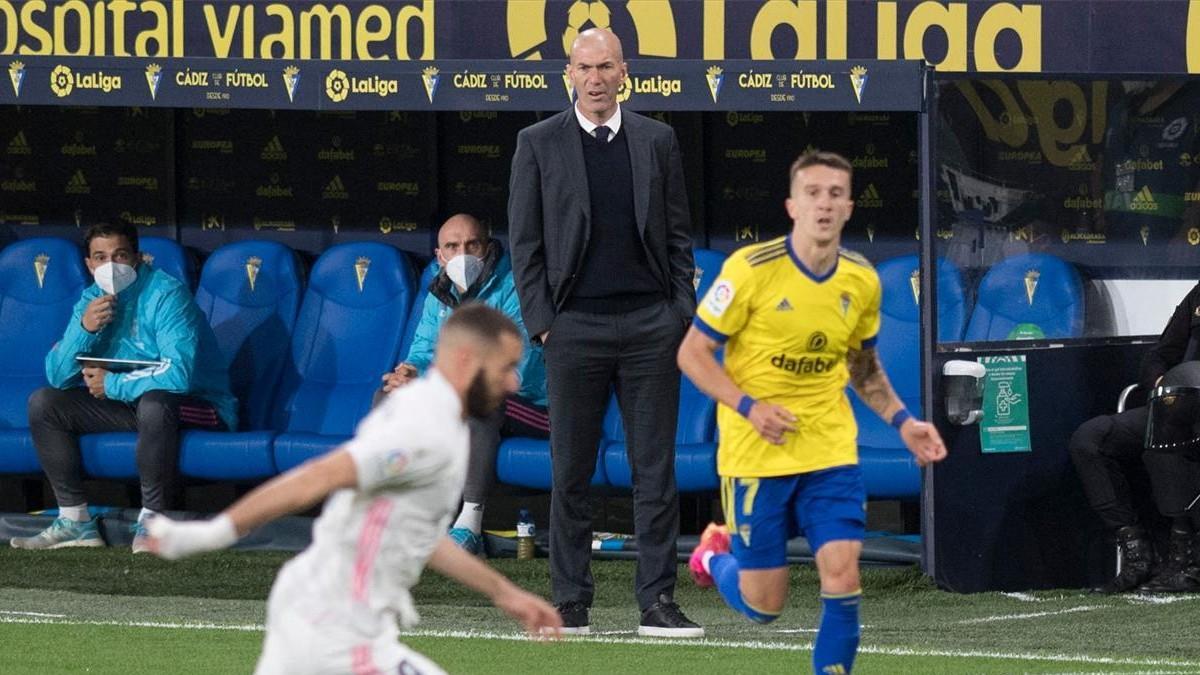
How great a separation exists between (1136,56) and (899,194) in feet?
4.43

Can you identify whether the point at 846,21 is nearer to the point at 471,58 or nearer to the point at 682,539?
the point at 471,58

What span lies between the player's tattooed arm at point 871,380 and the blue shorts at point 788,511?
232mm

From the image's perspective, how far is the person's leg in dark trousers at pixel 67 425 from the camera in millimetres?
10445

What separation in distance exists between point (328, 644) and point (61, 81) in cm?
649

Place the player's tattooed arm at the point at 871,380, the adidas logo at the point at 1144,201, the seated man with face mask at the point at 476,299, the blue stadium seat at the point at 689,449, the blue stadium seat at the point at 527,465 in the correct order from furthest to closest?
the seated man with face mask at the point at 476,299, the blue stadium seat at the point at 527,465, the blue stadium seat at the point at 689,449, the adidas logo at the point at 1144,201, the player's tattooed arm at the point at 871,380

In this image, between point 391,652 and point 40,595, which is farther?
point 40,595

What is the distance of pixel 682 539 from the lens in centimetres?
1017

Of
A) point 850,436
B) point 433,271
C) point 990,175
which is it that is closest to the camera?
point 850,436

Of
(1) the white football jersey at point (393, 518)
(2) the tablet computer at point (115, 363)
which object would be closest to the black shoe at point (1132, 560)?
(2) the tablet computer at point (115, 363)

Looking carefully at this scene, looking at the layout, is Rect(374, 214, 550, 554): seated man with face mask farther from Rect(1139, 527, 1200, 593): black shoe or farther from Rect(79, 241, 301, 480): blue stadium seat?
Rect(1139, 527, 1200, 593): black shoe

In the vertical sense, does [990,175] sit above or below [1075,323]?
above

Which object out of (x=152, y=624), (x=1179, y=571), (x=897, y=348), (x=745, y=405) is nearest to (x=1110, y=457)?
(x=1179, y=571)

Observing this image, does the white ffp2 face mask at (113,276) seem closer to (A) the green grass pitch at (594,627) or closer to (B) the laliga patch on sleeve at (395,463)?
(A) the green grass pitch at (594,627)

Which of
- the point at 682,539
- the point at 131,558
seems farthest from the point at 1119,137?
the point at 131,558
